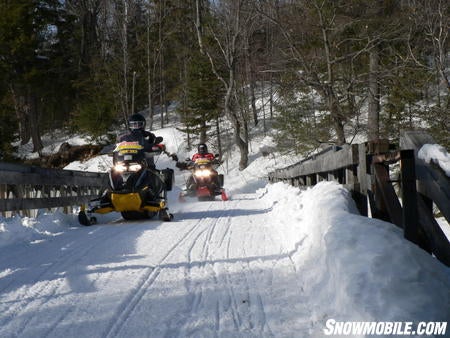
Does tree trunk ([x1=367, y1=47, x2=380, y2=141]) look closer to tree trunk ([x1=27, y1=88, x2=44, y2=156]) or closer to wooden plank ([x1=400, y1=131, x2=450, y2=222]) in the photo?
wooden plank ([x1=400, y1=131, x2=450, y2=222])

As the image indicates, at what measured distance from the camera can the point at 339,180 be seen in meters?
5.93

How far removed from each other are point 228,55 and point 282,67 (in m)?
9.55

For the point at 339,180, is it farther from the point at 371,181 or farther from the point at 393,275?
the point at 393,275

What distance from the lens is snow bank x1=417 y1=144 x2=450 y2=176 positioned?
273 cm

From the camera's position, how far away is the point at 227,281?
3.52 metres

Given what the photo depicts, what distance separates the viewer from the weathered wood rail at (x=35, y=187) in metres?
6.62

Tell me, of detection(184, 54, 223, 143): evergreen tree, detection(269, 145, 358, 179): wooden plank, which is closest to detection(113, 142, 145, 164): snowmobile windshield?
detection(269, 145, 358, 179): wooden plank

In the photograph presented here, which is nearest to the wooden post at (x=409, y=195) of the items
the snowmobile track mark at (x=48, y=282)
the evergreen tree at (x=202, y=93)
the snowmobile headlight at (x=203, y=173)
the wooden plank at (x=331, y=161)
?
the wooden plank at (x=331, y=161)

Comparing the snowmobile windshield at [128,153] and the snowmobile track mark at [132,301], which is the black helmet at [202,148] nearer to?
the snowmobile windshield at [128,153]

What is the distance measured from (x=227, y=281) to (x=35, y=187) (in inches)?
220

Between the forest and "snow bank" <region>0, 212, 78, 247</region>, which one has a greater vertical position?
the forest

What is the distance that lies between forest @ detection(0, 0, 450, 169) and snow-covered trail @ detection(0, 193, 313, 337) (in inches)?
327

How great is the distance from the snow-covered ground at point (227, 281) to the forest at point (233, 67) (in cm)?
815

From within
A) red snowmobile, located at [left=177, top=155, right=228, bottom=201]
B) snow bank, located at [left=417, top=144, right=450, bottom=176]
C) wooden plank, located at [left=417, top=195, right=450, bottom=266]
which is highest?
snow bank, located at [left=417, top=144, right=450, bottom=176]
